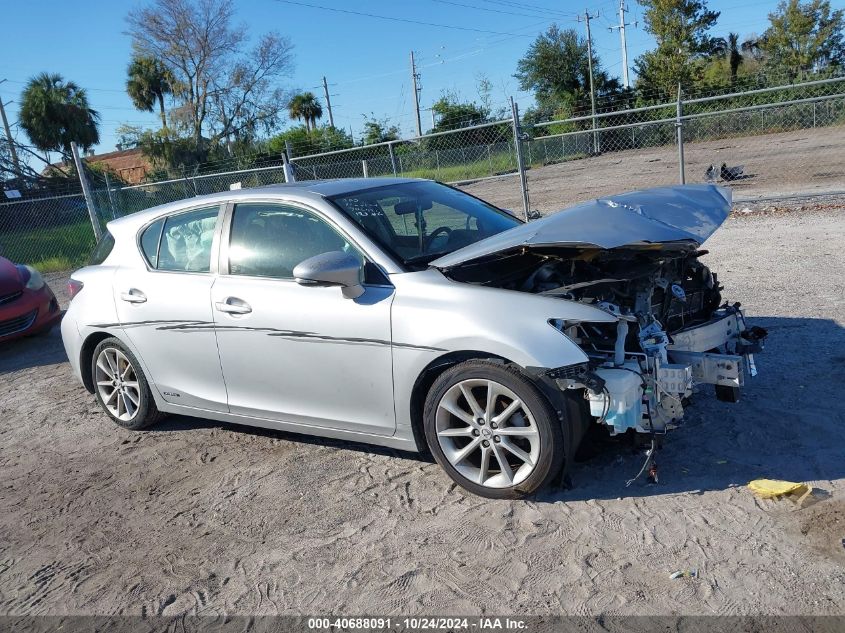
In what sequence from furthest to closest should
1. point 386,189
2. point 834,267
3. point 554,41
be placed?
point 554,41 → point 834,267 → point 386,189

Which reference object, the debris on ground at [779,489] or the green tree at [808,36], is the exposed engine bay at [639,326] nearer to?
the debris on ground at [779,489]

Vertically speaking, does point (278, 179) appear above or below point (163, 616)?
above

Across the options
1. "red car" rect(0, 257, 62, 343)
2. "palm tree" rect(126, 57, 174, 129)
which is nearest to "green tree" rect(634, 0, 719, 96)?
"palm tree" rect(126, 57, 174, 129)

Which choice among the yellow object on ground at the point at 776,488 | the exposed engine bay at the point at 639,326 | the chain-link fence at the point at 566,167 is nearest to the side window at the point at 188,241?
the exposed engine bay at the point at 639,326

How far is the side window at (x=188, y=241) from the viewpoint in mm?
4695

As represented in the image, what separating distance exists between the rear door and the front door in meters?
0.15

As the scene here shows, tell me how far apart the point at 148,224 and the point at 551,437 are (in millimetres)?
3298

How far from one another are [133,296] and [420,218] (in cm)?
203

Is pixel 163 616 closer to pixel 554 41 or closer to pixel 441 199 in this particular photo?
pixel 441 199

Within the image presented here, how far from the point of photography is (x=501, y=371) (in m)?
3.50

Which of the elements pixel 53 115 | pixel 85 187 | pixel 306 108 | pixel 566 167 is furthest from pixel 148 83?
pixel 85 187

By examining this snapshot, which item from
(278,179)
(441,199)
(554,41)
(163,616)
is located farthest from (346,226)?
(554,41)

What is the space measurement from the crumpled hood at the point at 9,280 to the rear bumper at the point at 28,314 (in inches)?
4.4

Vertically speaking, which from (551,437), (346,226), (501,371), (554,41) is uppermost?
(554,41)
